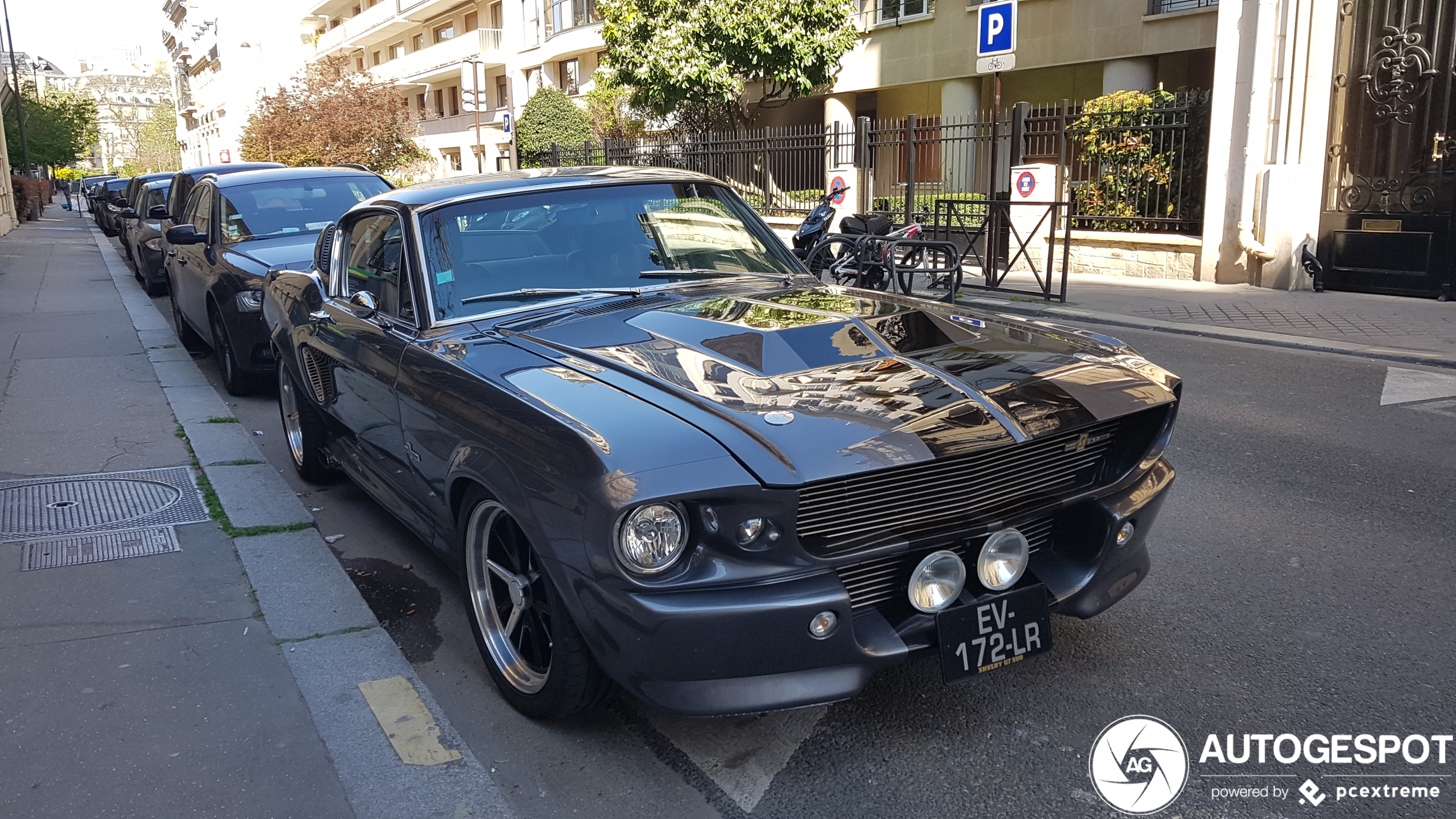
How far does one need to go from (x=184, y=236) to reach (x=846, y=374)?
7333 mm

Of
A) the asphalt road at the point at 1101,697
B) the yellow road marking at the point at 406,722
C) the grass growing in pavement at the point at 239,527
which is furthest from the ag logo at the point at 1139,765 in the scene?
the grass growing in pavement at the point at 239,527

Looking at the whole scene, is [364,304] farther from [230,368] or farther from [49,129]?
[49,129]

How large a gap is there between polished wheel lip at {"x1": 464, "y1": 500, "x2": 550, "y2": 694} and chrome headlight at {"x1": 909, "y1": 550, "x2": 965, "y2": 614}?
3.60 ft

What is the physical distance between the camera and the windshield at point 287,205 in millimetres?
8969

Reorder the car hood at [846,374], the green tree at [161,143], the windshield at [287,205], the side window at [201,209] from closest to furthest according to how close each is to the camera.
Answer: the car hood at [846,374] → the windshield at [287,205] → the side window at [201,209] → the green tree at [161,143]

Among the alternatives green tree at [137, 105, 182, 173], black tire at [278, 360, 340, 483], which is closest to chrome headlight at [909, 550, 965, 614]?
black tire at [278, 360, 340, 483]

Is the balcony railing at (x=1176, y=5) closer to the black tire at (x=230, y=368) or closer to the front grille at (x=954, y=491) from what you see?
the black tire at (x=230, y=368)

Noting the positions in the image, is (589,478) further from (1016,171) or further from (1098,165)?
(1098,165)

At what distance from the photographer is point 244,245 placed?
341 inches

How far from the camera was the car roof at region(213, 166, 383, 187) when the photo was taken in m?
9.48

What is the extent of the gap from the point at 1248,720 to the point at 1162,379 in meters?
1.02

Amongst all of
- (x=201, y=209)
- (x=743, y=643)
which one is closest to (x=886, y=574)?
(x=743, y=643)

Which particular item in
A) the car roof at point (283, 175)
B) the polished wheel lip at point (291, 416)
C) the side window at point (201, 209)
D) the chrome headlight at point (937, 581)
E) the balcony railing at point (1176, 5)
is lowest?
the polished wheel lip at point (291, 416)

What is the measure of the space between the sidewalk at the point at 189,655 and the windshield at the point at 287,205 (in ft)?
7.66
